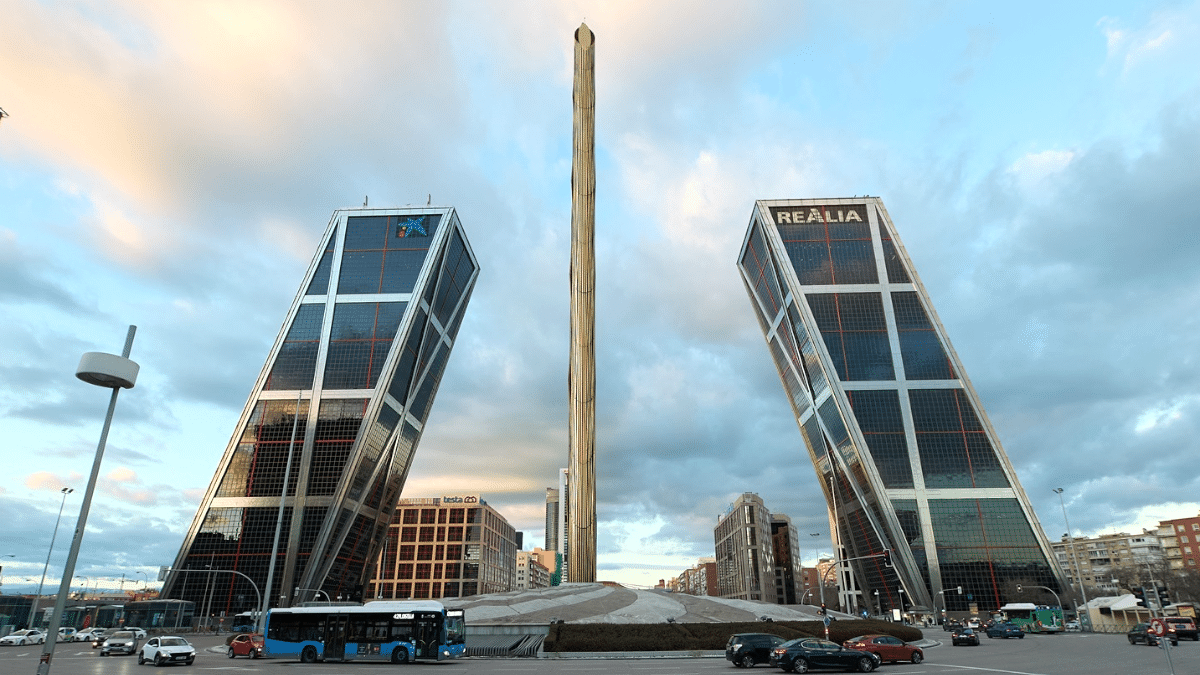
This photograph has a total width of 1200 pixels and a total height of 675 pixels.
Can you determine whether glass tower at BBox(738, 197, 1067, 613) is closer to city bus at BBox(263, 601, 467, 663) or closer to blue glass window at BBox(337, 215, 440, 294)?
blue glass window at BBox(337, 215, 440, 294)

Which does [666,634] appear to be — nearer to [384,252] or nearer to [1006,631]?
[1006,631]

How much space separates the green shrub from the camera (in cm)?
3534

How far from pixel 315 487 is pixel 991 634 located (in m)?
72.4

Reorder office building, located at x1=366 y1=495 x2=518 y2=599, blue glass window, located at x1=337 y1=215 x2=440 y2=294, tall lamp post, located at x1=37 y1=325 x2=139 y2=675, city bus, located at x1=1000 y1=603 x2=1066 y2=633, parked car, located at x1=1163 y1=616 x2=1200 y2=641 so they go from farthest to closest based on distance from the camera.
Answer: office building, located at x1=366 y1=495 x2=518 y2=599, blue glass window, located at x1=337 y1=215 x2=440 y2=294, city bus, located at x1=1000 y1=603 x2=1066 y2=633, parked car, located at x1=1163 y1=616 x2=1200 y2=641, tall lamp post, located at x1=37 y1=325 x2=139 y2=675

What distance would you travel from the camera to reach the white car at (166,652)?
3136cm


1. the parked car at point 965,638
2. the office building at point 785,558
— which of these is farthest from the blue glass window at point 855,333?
the office building at point 785,558

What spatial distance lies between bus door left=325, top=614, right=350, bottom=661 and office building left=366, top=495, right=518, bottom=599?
110302 mm

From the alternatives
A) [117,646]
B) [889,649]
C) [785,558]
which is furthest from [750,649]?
[785,558]

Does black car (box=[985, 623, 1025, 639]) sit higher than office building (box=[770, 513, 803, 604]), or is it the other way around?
office building (box=[770, 513, 803, 604])

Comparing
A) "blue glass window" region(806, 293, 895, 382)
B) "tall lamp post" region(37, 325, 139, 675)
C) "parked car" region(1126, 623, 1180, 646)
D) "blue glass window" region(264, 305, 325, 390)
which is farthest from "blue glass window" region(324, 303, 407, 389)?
"parked car" region(1126, 623, 1180, 646)

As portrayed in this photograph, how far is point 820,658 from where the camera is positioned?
85.6ft

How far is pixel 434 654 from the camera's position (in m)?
31.5

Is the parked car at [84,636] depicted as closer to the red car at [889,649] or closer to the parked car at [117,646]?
the parked car at [117,646]

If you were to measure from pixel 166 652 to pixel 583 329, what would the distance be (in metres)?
42.7
